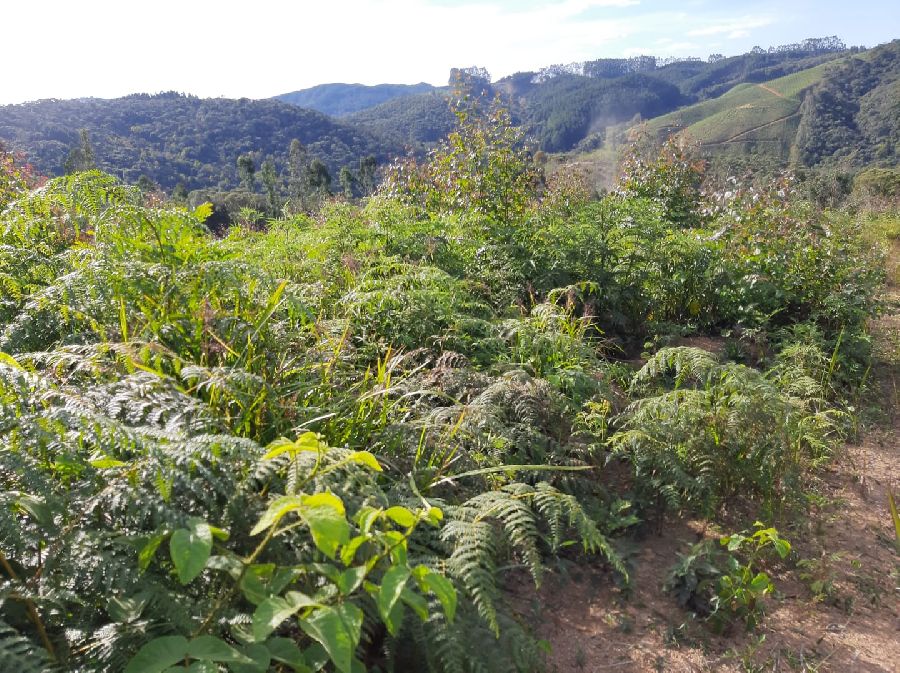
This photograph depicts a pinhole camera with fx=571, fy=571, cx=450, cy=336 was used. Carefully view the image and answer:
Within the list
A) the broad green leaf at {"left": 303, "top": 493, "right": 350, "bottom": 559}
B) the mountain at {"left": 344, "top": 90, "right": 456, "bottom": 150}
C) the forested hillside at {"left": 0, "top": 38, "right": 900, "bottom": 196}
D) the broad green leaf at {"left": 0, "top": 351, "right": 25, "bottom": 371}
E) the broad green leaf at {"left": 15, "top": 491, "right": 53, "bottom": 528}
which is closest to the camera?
the broad green leaf at {"left": 303, "top": 493, "right": 350, "bottom": 559}

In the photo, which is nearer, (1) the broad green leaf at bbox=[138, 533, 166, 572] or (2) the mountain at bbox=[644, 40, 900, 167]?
(1) the broad green leaf at bbox=[138, 533, 166, 572]

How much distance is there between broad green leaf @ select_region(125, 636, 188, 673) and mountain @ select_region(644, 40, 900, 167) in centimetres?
7281

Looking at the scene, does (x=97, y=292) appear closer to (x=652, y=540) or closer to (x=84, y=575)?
(x=84, y=575)

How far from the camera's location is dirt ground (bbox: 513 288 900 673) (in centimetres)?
209

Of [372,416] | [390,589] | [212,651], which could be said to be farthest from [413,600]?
[372,416]

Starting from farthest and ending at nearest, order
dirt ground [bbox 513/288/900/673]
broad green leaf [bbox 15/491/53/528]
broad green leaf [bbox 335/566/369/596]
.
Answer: dirt ground [bbox 513/288/900/673] < broad green leaf [bbox 15/491/53/528] < broad green leaf [bbox 335/566/369/596]

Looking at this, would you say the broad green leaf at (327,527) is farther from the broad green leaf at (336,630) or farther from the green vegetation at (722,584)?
the green vegetation at (722,584)

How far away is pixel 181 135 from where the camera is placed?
80.1 metres

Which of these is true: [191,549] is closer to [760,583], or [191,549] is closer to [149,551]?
[149,551]

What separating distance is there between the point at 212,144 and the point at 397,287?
88984mm

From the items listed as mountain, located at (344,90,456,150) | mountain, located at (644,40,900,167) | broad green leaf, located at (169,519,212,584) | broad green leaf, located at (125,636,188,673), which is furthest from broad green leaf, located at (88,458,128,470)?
mountain, located at (344,90,456,150)

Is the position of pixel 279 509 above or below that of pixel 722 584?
above

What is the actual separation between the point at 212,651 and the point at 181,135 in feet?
301

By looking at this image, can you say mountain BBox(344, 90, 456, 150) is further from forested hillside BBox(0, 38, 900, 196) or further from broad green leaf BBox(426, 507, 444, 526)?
broad green leaf BBox(426, 507, 444, 526)
